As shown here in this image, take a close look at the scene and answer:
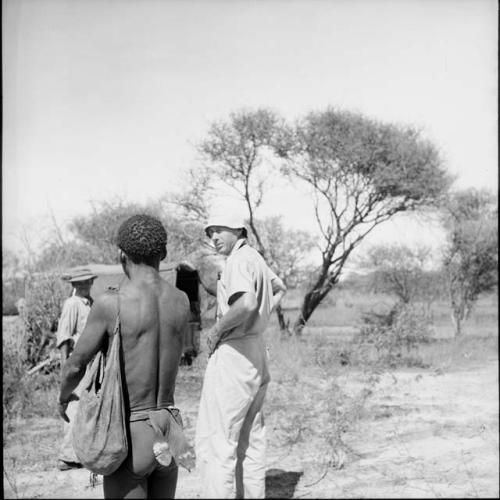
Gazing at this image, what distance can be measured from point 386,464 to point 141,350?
3.18 metres

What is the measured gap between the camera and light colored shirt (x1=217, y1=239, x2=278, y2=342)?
3.08 m

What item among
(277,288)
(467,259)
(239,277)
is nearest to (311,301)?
(467,259)

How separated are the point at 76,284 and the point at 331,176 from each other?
28.4 ft

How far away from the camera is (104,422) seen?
2.10m

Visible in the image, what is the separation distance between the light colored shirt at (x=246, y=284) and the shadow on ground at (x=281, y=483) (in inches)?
60.1

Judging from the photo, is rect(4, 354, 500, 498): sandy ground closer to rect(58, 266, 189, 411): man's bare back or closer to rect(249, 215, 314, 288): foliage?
rect(58, 266, 189, 411): man's bare back

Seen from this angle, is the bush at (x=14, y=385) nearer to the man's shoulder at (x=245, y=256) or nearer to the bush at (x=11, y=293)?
the bush at (x=11, y=293)

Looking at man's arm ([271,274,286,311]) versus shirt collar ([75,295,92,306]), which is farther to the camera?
shirt collar ([75,295,92,306])

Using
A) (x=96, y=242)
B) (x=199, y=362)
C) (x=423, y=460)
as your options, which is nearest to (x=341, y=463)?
(x=423, y=460)

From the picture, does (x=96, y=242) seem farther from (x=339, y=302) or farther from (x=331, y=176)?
(x=339, y=302)

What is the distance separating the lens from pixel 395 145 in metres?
12.9

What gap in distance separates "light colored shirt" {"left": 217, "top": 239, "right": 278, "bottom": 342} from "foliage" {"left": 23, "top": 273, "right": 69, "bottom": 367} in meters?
4.50

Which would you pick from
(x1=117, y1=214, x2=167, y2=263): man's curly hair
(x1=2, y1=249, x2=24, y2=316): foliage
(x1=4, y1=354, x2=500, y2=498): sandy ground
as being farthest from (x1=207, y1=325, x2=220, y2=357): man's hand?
(x1=2, y1=249, x2=24, y2=316): foliage

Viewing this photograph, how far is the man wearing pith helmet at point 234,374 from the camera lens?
10.1 feet
